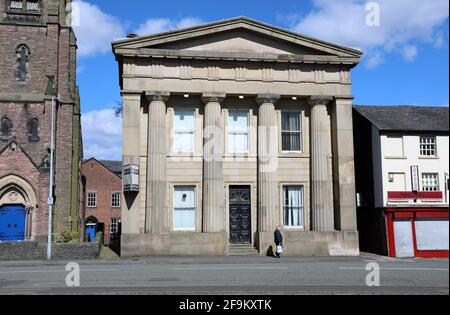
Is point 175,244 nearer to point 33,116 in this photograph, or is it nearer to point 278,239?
point 278,239

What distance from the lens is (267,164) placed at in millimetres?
25328

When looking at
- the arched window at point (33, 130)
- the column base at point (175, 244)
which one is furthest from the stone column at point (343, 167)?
the arched window at point (33, 130)

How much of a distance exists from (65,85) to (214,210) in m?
18.9

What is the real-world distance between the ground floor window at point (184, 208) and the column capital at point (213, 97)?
4763mm

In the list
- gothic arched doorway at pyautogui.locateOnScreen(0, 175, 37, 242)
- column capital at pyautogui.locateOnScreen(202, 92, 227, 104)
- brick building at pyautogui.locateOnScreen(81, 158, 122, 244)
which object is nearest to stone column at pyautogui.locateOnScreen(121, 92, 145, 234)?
column capital at pyautogui.locateOnScreen(202, 92, 227, 104)

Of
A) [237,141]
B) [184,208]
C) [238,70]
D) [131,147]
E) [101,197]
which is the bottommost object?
[184,208]

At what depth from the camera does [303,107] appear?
26734mm

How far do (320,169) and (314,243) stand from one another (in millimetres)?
3990

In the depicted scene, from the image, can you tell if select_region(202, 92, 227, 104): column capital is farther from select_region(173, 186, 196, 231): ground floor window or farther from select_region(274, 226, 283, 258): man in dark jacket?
select_region(274, 226, 283, 258): man in dark jacket

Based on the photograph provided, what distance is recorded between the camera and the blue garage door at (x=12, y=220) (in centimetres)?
3297

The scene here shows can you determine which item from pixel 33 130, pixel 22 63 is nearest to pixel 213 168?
pixel 33 130

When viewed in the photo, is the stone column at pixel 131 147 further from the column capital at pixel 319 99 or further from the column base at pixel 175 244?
the column capital at pixel 319 99

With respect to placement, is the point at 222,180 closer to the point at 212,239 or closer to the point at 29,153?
the point at 212,239
